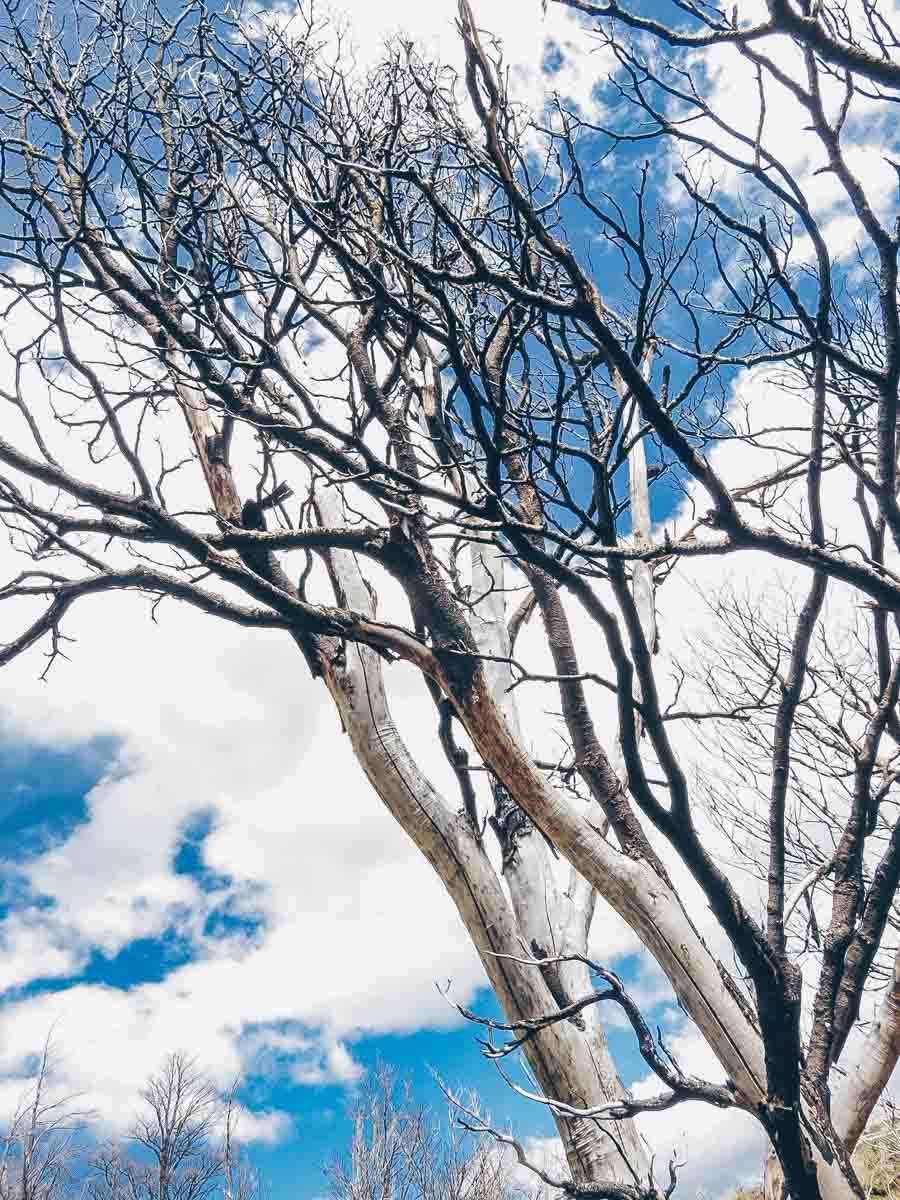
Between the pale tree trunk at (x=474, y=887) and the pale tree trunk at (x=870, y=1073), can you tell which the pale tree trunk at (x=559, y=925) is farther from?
the pale tree trunk at (x=870, y=1073)

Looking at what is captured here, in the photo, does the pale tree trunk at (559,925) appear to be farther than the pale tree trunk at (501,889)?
Yes

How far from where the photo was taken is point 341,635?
128 inches

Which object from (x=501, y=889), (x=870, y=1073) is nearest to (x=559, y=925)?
(x=501, y=889)

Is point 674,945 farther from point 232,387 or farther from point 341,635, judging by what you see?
point 232,387

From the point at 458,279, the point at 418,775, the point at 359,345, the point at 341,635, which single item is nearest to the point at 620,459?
the point at 458,279

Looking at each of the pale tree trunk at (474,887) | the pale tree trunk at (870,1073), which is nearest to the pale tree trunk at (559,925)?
the pale tree trunk at (474,887)

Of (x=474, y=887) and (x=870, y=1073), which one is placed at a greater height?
(x=474, y=887)

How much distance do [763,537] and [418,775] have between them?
203cm

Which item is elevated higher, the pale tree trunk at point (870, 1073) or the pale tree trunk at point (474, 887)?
the pale tree trunk at point (474, 887)

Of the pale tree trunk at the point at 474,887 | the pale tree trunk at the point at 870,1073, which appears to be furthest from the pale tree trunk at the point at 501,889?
the pale tree trunk at the point at 870,1073

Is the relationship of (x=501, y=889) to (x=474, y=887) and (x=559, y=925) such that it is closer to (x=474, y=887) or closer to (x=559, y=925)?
(x=474, y=887)

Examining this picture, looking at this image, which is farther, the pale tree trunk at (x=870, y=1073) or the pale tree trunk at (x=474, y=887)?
the pale tree trunk at (x=474, y=887)

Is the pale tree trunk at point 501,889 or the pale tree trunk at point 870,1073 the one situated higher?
the pale tree trunk at point 501,889

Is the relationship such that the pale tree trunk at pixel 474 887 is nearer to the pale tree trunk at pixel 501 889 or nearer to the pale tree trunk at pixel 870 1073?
the pale tree trunk at pixel 501 889
